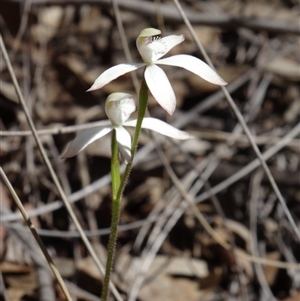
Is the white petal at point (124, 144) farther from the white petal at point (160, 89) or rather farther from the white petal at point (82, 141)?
the white petal at point (160, 89)

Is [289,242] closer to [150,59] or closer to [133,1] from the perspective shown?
[133,1]

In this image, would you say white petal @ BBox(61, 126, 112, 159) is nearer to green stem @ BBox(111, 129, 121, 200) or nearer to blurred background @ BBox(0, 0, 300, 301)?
green stem @ BBox(111, 129, 121, 200)

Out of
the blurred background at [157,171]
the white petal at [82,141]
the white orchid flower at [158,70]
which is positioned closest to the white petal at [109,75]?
the white orchid flower at [158,70]

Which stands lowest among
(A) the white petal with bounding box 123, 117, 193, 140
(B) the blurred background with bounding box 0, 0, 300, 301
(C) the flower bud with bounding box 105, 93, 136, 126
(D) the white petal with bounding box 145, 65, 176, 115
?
(B) the blurred background with bounding box 0, 0, 300, 301

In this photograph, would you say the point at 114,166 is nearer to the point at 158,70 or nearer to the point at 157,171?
the point at 158,70

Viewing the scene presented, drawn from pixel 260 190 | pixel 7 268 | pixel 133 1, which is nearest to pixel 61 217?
pixel 7 268

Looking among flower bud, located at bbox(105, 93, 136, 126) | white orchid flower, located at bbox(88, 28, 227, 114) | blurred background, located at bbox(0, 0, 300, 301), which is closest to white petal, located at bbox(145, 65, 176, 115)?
white orchid flower, located at bbox(88, 28, 227, 114)
